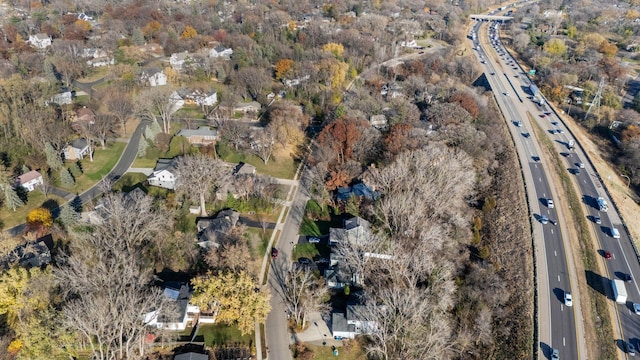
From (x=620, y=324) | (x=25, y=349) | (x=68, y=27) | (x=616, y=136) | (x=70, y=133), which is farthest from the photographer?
(x=68, y=27)

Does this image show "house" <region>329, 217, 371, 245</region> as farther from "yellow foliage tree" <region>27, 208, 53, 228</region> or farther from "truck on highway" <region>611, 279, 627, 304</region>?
"yellow foliage tree" <region>27, 208, 53, 228</region>

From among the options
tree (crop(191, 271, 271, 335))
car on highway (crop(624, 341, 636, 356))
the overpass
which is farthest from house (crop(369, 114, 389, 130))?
the overpass

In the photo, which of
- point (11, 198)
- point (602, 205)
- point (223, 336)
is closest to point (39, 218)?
point (11, 198)

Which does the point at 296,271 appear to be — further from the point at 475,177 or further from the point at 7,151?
the point at 7,151

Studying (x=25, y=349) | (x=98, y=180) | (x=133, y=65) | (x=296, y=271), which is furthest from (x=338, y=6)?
(x=25, y=349)

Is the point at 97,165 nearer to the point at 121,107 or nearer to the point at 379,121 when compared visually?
the point at 121,107

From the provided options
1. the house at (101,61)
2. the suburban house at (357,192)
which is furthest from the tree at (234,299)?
the house at (101,61)
